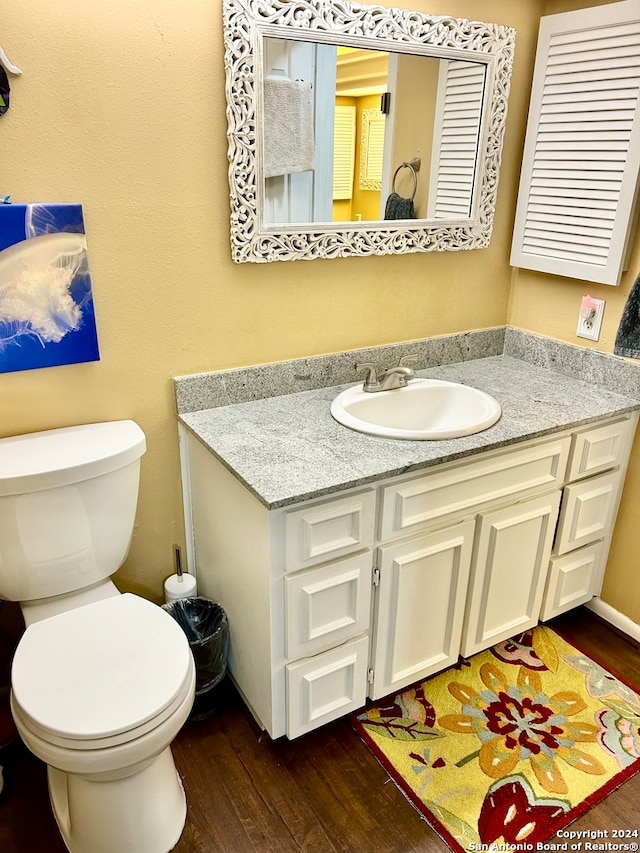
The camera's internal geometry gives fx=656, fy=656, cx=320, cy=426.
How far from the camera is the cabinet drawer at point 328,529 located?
142cm

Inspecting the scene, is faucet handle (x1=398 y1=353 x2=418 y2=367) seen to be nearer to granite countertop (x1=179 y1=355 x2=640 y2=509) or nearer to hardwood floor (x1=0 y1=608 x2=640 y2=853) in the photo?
granite countertop (x1=179 y1=355 x2=640 y2=509)

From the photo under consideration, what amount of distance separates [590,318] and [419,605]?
103cm

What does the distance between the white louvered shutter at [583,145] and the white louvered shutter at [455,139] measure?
0.18 m

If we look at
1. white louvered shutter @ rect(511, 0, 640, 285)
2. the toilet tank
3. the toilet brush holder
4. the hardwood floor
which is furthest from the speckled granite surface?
the hardwood floor

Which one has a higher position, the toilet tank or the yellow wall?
the yellow wall

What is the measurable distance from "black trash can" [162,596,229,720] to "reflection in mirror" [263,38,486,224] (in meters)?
1.07

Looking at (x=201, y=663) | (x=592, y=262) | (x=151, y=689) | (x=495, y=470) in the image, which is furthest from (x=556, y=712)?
(x=592, y=262)

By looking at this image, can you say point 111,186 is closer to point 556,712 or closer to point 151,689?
point 151,689

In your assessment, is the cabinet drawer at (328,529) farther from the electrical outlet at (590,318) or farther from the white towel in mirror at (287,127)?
the electrical outlet at (590,318)

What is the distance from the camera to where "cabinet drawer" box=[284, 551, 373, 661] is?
4.85ft

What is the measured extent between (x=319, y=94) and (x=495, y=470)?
1.06 meters

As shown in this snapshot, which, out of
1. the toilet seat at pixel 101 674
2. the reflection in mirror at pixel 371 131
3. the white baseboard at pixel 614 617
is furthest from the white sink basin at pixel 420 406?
the white baseboard at pixel 614 617

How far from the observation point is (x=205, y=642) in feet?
5.48

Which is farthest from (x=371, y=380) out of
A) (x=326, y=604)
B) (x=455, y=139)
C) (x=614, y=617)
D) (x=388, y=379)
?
(x=614, y=617)
